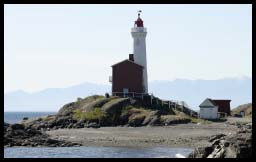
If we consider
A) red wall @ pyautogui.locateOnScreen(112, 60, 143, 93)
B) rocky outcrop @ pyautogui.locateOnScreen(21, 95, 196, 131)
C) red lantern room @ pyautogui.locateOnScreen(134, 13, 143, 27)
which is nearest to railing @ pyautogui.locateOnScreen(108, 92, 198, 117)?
red wall @ pyautogui.locateOnScreen(112, 60, 143, 93)

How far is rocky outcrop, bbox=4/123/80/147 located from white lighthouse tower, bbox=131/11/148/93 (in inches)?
909

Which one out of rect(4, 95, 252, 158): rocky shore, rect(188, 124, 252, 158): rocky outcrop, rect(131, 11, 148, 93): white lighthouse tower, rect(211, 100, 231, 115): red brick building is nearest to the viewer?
rect(188, 124, 252, 158): rocky outcrop

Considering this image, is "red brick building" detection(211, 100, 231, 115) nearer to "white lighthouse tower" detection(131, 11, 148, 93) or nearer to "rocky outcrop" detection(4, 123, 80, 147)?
"white lighthouse tower" detection(131, 11, 148, 93)

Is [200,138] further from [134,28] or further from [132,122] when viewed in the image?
[134,28]

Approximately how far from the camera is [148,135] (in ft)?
181

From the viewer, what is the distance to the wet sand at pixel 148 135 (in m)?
49.8

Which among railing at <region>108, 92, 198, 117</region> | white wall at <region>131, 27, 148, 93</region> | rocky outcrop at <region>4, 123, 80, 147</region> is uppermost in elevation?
white wall at <region>131, 27, 148, 93</region>

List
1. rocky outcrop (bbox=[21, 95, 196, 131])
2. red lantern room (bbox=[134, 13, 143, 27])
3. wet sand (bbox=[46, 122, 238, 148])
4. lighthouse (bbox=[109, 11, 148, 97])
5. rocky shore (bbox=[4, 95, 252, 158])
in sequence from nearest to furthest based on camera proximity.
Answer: rocky shore (bbox=[4, 95, 252, 158]), wet sand (bbox=[46, 122, 238, 148]), rocky outcrop (bbox=[21, 95, 196, 131]), lighthouse (bbox=[109, 11, 148, 97]), red lantern room (bbox=[134, 13, 143, 27])

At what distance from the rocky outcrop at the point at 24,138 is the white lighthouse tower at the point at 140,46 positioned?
2308 centimetres

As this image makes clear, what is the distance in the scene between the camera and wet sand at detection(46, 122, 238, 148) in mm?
49750

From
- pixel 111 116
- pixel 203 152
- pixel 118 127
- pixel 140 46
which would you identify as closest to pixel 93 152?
pixel 203 152

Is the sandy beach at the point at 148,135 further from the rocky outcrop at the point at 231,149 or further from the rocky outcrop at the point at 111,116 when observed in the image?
the rocky outcrop at the point at 231,149

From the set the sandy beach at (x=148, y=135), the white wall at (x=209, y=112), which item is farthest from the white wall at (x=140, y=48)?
the sandy beach at (x=148, y=135)
